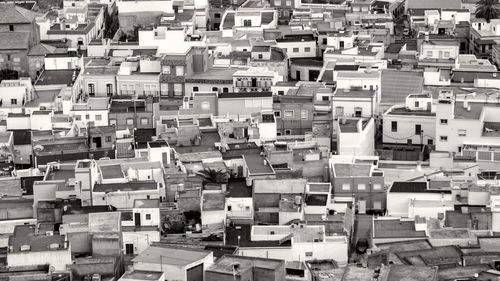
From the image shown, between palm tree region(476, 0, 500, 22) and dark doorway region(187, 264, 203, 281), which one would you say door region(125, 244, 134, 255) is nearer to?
dark doorway region(187, 264, 203, 281)

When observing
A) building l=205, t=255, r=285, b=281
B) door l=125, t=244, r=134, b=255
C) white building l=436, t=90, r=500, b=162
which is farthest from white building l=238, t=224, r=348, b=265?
white building l=436, t=90, r=500, b=162

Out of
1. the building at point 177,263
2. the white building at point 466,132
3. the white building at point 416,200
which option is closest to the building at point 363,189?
the white building at point 416,200

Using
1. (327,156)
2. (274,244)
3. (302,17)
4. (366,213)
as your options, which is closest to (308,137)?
(327,156)

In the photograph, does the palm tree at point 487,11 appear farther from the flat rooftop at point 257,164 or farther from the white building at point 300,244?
the white building at point 300,244

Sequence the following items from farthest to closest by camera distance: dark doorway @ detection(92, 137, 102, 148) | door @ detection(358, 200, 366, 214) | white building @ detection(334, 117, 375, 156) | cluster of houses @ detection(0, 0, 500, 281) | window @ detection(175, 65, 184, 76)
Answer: window @ detection(175, 65, 184, 76), dark doorway @ detection(92, 137, 102, 148), white building @ detection(334, 117, 375, 156), door @ detection(358, 200, 366, 214), cluster of houses @ detection(0, 0, 500, 281)

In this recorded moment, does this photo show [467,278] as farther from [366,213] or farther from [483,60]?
[483,60]

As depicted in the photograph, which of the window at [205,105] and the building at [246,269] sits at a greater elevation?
the window at [205,105]

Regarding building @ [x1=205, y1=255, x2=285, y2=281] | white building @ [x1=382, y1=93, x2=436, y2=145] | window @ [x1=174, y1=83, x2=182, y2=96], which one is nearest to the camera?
building @ [x1=205, y1=255, x2=285, y2=281]
